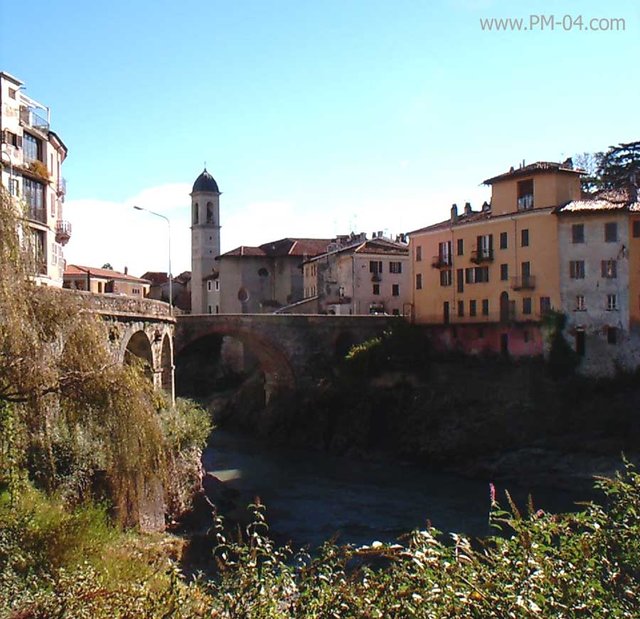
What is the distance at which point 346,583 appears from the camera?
9844 mm

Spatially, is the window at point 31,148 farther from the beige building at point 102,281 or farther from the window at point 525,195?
the window at point 525,195

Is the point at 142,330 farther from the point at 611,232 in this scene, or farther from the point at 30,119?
the point at 611,232

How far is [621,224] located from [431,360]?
547 inches

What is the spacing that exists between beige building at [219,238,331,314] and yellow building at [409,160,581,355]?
25.1 metres

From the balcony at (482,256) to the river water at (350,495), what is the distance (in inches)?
535

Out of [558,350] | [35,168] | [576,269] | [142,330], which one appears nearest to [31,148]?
[35,168]

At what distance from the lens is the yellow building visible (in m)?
46.5

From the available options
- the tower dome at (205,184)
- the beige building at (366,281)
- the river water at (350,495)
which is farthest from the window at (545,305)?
the tower dome at (205,184)

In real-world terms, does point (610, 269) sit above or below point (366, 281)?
below

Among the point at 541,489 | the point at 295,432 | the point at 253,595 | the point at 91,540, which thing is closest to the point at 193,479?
the point at 91,540

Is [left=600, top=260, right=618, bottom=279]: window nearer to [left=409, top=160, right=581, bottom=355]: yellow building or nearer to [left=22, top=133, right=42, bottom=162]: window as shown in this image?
[left=409, top=160, right=581, bottom=355]: yellow building

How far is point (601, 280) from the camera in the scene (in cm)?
4472

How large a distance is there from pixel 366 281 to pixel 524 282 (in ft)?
61.8

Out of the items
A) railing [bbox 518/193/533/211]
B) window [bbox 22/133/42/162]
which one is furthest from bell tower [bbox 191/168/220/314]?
window [bbox 22/133/42/162]
